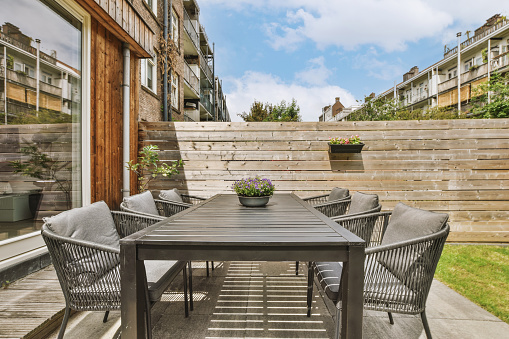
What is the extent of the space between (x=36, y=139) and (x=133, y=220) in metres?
1.46

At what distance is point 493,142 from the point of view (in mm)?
4281

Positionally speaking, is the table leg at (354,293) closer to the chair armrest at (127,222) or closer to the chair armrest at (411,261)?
the chair armrest at (411,261)

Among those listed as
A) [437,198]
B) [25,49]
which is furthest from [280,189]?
[25,49]

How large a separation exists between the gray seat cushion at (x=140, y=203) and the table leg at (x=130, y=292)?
1092 mm

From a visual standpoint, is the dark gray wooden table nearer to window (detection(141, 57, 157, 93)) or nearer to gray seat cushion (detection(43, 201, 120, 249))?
gray seat cushion (detection(43, 201, 120, 249))

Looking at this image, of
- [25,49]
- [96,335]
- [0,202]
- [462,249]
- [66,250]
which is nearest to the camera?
[66,250]

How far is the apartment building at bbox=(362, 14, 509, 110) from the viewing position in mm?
17492

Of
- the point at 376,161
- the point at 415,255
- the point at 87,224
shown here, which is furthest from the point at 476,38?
the point at 87,224

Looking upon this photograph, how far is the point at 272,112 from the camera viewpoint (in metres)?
17.1

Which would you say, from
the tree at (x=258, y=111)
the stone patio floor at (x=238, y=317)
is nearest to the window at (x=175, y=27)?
the tree at (x=258, y=111)

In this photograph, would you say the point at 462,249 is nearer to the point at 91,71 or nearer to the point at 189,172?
the point at 189,172

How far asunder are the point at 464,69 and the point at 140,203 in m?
26.5

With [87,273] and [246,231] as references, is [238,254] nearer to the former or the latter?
[246,231]

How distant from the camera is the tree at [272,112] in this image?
16.5 meters
